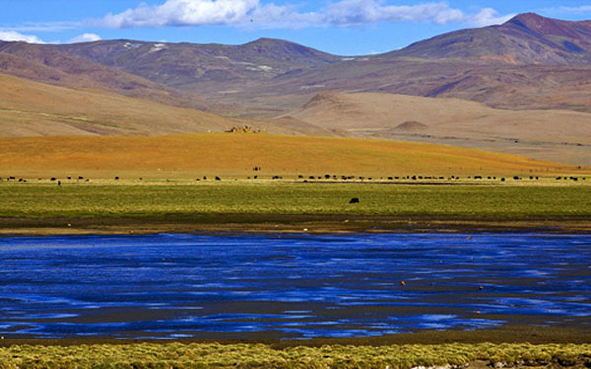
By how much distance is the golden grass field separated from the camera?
10175 centimetres

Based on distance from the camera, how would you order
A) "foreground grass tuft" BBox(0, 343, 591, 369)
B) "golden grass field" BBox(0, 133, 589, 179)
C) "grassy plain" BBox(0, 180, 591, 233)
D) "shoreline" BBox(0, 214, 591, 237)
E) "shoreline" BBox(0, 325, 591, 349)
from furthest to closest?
1. "golden grass field" BBox(0, 133, 589, 179)
2. "grassy plain" BBox(0, 180, 591, 233)
3. "shoreline" BBox(0, 214, 591, 237)
4. "shoreline" BBox(0, 325, 591, 349)
5. "foreground grass tuft" BBox(0, 343, 591, 369)

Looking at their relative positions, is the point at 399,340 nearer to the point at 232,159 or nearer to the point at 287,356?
the point at 287,356

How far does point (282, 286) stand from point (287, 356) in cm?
806

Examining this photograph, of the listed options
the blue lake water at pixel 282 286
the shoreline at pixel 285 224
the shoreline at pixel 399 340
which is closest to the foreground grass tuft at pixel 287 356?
the shoreline at pixel 399 340

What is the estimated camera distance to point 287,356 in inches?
585

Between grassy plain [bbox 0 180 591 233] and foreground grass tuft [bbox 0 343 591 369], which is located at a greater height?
foreground grass tuft [bbox 0 343 591 369]

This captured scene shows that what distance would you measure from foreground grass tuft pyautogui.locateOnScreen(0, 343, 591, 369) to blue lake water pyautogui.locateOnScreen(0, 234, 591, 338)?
1519 millimetres

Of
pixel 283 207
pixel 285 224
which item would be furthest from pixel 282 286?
pixel 283 207

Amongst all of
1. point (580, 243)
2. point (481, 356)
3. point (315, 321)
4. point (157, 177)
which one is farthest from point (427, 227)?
point (157, 177)

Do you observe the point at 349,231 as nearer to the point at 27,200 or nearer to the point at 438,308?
the point at 438,308

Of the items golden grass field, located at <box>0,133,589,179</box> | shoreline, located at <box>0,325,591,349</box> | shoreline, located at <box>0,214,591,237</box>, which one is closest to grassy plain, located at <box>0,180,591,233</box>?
shoreline, located at <box>0,214,591,237</box>

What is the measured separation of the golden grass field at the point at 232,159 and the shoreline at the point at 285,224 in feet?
157

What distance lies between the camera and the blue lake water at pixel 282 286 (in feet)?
59.1

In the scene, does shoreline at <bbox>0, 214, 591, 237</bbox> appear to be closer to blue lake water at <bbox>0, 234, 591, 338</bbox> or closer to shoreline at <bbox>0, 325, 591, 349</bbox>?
blue lake water at <bbox>0, 234, 591, 338</bbox>
